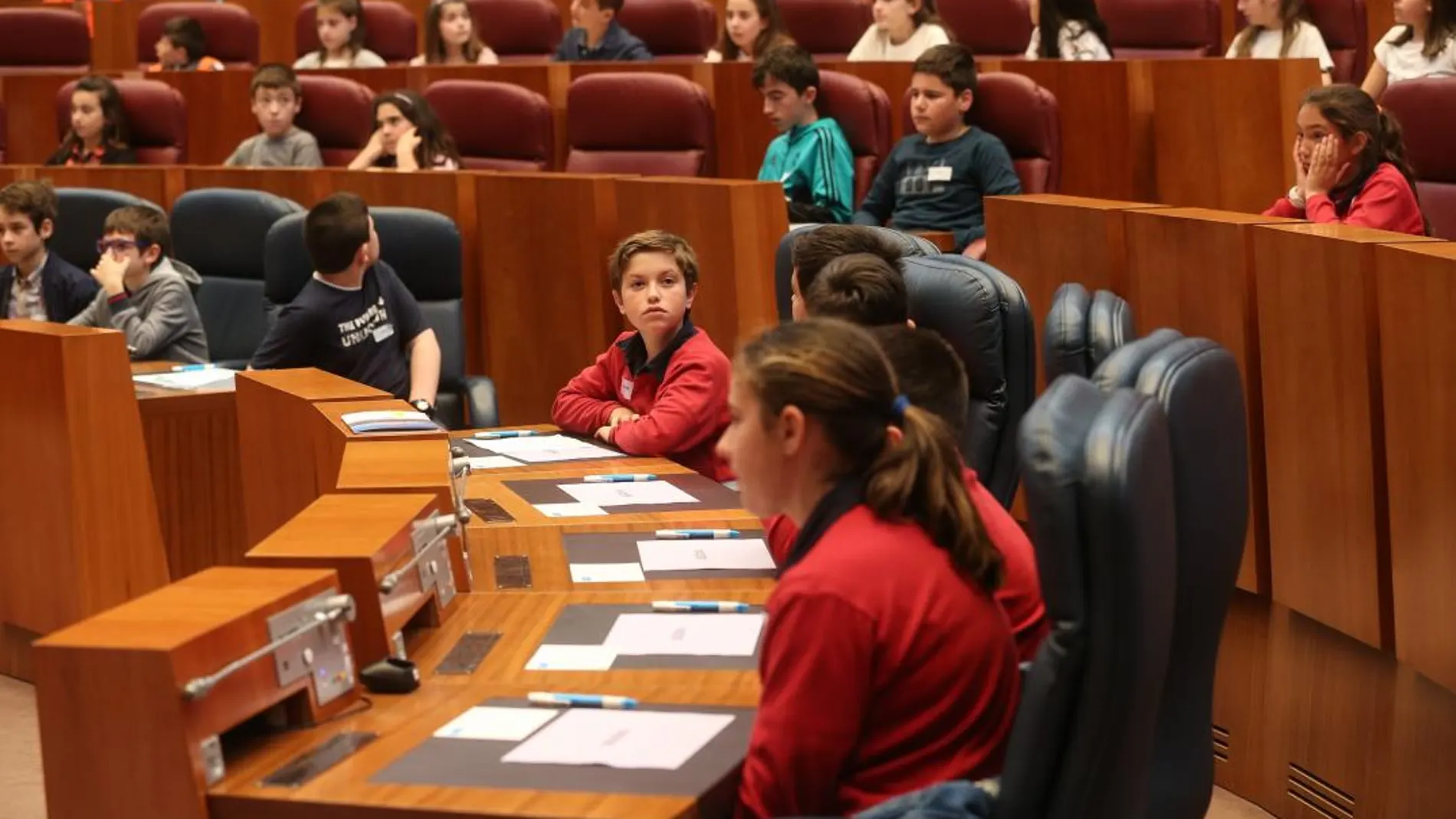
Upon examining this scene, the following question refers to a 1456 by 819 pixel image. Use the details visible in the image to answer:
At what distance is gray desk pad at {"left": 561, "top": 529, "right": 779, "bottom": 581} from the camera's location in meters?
2.61

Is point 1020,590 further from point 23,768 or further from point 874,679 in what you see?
point 23,768

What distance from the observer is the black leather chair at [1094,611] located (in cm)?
159

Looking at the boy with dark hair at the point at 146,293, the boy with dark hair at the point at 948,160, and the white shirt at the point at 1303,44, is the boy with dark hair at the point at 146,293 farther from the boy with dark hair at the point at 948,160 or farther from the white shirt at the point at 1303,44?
the white shirt at the point at 1303,44

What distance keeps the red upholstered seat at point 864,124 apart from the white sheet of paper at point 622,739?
3489 millimetres

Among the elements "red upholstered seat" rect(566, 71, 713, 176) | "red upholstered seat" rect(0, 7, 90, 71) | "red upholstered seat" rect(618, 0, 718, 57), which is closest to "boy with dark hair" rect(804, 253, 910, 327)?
"red upholstered seat" rect(566, 71, 713, 176)

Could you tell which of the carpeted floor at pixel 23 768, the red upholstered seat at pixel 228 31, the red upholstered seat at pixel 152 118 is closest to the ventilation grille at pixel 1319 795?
the carpeted floor at pixel 23 768

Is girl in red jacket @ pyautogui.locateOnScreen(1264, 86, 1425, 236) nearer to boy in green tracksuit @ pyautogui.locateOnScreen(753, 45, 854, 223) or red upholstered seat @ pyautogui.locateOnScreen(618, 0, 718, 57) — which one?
boy in green tracksuit @ pyautogui.locateOnScreen(753, 45, 854, 223)

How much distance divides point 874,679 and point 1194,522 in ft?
1.28

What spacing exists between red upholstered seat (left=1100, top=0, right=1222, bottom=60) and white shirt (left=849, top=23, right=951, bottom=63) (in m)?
0.94

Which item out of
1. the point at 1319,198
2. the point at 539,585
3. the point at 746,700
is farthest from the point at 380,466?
the point at 1319,198

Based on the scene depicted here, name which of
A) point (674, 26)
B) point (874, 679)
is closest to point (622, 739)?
point (874, 679)

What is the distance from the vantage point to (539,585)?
2.61 meters

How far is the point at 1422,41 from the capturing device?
5.18 meters

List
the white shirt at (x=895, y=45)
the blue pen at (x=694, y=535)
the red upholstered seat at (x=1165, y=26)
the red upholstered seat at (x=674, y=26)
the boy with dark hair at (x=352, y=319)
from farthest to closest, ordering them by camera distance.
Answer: the red upholstered seat at (x=674, y=26), the red upholstered seat at (x=1165, y=26), the white shirt at (x=895, y=45), the boy with dark hair at (x=352, y=319), the blue pen at (x=694, y=535)
